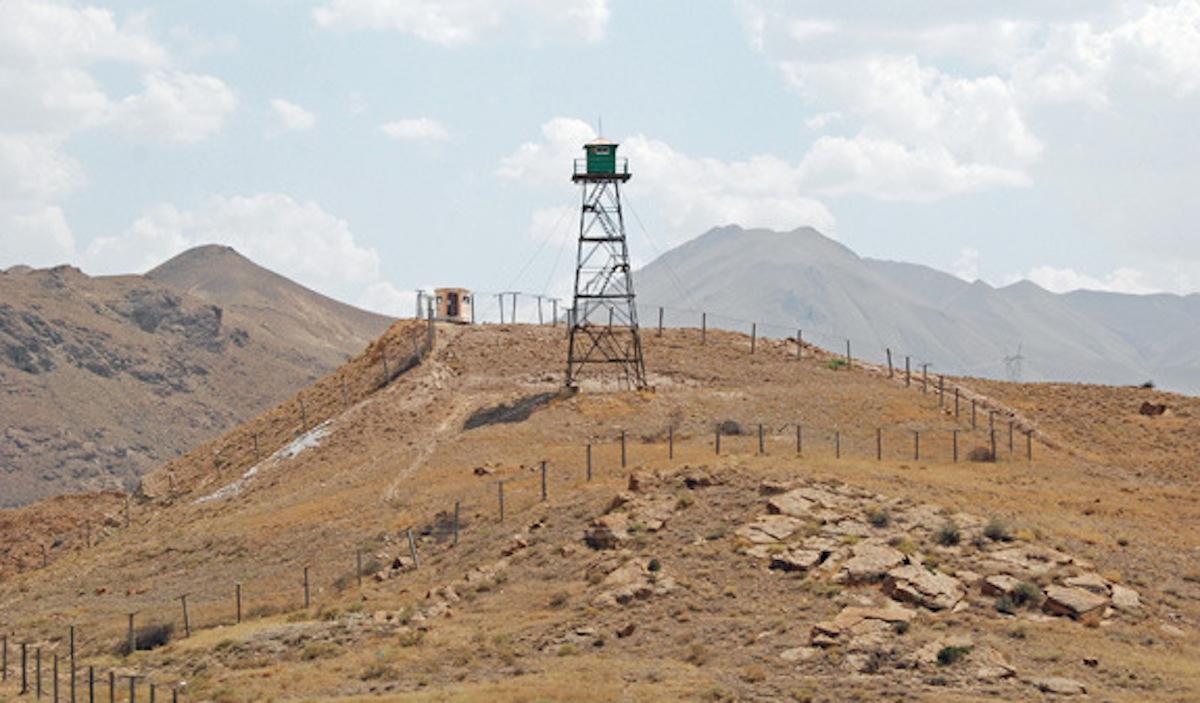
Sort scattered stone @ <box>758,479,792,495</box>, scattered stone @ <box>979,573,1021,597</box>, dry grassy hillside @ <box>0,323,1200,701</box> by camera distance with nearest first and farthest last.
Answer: dry grassy hillside @ <box>0,323,1200,701</box>
scattered stone @ <box>979,573,1021,597</box>
scattered stone @ <box>758,479,792,495</box>

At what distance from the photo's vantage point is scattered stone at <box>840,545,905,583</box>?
4281 cm

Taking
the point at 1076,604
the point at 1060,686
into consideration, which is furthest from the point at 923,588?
the point at 1060,686

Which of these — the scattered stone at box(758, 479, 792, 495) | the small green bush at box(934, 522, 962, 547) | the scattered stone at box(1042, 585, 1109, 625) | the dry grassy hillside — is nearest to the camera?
the dry grassy hillside

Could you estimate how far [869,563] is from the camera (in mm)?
43469

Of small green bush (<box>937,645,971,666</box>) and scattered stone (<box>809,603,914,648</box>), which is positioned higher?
scattered stone (<box>809,603,914,648</box>)

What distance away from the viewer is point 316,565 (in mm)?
56688

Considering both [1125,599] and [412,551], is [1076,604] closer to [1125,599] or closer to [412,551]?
[1125,599]

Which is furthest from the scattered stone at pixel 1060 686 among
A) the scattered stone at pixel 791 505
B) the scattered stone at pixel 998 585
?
the scattered stone at pixel 791 505

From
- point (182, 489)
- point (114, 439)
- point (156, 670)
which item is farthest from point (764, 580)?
point (114, 439)

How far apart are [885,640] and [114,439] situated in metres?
158

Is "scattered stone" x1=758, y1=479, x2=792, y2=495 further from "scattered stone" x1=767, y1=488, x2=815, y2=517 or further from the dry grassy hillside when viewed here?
"scattered stone" x1=767, y1=488, x2=815, y2=517

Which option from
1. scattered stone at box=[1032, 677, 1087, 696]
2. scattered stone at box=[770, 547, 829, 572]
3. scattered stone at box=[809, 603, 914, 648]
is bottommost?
scattered stone at box=[1032, 677, 1087, 696]

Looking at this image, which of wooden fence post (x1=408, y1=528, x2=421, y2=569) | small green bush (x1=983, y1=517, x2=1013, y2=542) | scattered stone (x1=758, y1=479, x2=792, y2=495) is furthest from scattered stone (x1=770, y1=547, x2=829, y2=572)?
wooden fence post (x1=408, y1=528, x2=421, y2=569)

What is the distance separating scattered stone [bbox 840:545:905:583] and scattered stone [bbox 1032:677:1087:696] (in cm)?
830
